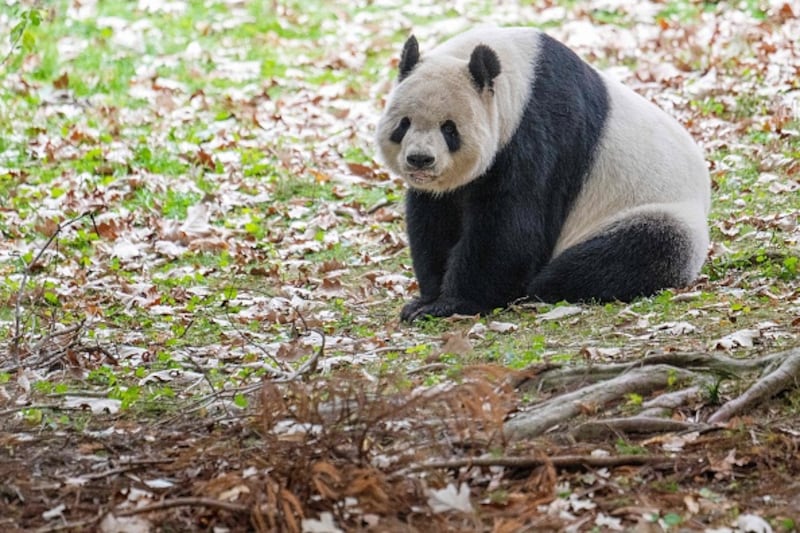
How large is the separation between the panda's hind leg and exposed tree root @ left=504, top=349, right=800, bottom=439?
2.14 metres

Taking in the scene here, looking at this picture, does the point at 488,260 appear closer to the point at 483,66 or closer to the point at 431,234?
the point at 431,234

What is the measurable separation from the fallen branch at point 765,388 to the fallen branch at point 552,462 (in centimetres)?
44

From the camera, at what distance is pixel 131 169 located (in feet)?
34.8

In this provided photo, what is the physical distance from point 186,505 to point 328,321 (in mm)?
3401

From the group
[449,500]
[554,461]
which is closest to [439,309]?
[554,461]

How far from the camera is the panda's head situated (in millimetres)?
6777

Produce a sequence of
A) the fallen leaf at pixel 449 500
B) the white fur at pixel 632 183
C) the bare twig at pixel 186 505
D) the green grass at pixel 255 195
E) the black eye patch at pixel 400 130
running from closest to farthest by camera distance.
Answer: the bare twig at pixel 186 505, the fallen leaf at pixel 449 500, the green grass at pixel 255 195, the black eye patch at pixel 400 130, the white fur at pixel 632 183

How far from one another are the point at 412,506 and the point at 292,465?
43 cm

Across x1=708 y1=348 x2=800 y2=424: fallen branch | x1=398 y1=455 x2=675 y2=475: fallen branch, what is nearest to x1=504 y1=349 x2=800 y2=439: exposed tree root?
x1=708 y1=348 x2=800 y2=424: fallen branch

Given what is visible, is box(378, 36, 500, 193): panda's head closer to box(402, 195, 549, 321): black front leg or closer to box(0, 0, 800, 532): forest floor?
box(402, 195, 549, 321): black front leg

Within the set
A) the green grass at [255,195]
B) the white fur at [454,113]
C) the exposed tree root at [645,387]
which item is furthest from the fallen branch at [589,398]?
the white fur at [454,113]

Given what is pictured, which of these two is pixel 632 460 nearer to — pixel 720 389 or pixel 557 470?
pixel 557 470

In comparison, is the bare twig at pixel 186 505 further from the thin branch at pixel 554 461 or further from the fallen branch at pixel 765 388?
the fallen branch at pixel 765 388

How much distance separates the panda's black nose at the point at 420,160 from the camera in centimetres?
670
